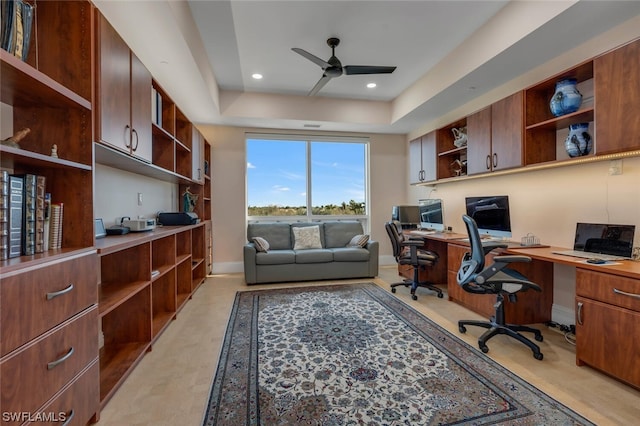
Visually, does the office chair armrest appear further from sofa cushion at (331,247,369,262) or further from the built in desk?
sofa cushion at (331,247,369,262)

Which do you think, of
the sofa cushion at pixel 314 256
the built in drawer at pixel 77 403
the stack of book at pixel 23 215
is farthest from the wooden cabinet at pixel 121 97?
the sofa cushion at pixel 314 256

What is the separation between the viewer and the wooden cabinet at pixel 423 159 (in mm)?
4245

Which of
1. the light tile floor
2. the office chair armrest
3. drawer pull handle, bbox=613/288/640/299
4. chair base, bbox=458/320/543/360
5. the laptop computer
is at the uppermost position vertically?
the laptop computer

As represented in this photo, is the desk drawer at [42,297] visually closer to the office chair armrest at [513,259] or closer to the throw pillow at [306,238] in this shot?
the office chair armrest at [513,259]

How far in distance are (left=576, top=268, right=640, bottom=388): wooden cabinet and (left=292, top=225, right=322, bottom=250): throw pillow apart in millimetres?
3284

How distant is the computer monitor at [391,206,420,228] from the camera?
481cm

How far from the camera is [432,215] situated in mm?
4402

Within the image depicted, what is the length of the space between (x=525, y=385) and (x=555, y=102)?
88.2 inches

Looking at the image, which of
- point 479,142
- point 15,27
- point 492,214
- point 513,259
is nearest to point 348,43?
point 479,142

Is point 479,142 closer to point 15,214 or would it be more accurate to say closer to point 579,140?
point 579,140

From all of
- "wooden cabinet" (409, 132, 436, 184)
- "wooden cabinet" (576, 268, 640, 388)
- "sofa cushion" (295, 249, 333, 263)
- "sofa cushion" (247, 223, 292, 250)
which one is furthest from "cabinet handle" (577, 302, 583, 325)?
"sofa cushion" (247, 223, 292, 250)

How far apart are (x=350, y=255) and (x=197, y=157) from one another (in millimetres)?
2583

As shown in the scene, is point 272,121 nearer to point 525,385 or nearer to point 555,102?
point 555,102

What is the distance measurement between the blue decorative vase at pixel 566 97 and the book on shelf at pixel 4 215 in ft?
11.7
